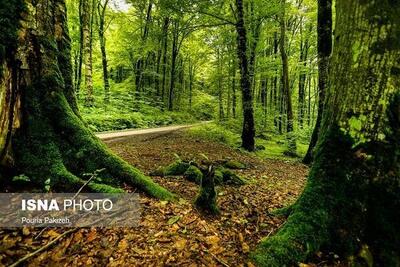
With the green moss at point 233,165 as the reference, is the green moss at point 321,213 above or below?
above

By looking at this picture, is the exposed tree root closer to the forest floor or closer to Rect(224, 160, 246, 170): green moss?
the forest floor

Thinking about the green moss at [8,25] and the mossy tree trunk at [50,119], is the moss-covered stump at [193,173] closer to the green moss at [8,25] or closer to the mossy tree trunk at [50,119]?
the mossy tree trunk at [50,119]

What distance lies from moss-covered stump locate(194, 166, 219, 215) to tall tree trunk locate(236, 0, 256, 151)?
7718mm

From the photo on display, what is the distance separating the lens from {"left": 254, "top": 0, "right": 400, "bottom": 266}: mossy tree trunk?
108 inches

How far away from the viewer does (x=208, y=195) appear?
396cm

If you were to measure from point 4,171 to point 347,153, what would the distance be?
4.21 metres

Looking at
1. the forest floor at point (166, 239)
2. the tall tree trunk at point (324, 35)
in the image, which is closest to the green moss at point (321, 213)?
A: the forest floor at point (166, 239)

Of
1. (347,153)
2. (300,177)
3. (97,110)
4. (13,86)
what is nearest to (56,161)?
(13,86)

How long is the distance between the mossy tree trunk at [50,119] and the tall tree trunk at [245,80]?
786cm

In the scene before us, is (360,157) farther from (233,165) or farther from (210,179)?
(233,165)

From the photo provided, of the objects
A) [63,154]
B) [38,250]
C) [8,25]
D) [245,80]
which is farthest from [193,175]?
[245,80]

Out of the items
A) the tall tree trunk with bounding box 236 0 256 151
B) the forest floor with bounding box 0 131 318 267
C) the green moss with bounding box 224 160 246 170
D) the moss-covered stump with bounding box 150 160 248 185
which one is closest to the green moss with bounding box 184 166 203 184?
the moss-covered stump with bounding box 150 160 248 185

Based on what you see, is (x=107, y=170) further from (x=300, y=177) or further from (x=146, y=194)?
(x=300, y=177)

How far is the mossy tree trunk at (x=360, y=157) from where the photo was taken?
275cm
